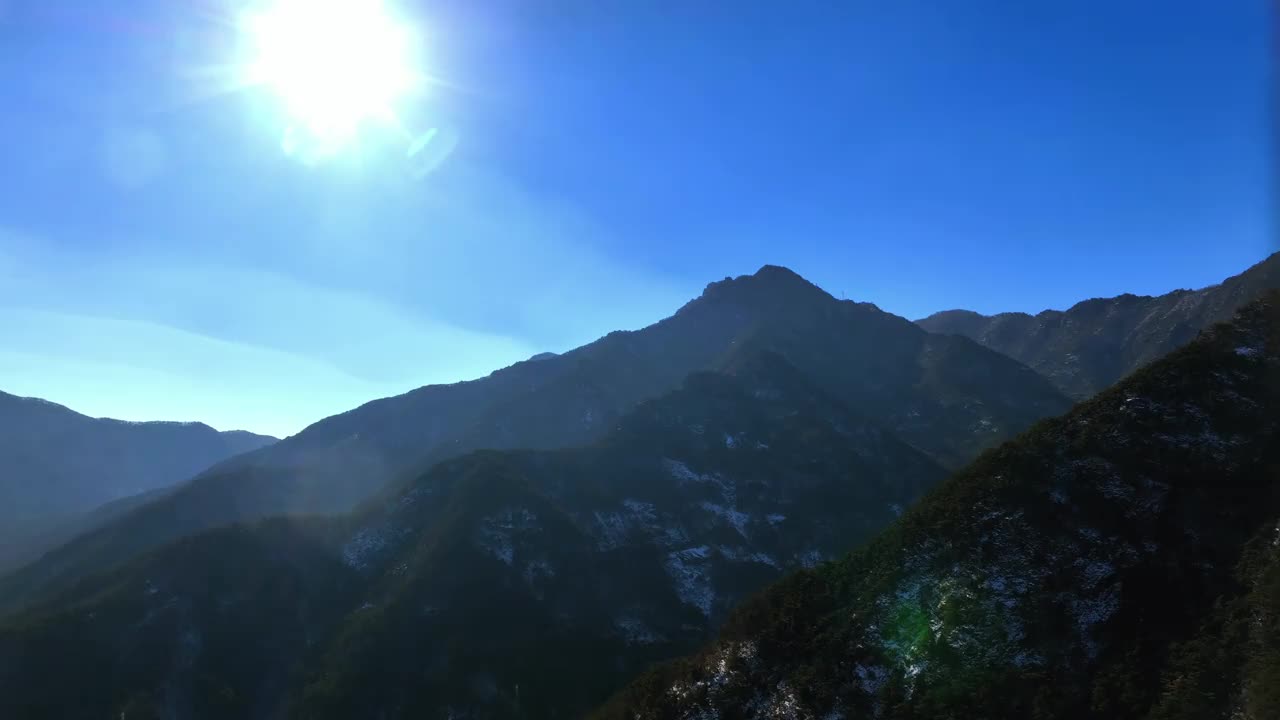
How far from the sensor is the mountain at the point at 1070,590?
38.2 meters

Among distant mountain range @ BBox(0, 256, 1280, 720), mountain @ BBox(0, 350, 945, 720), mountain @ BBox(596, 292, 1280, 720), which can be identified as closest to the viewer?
mountain @ BBox(596, 292, 1280, 720)

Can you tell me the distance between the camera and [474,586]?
103 metres

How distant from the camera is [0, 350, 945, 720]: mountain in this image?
83938 millimetres

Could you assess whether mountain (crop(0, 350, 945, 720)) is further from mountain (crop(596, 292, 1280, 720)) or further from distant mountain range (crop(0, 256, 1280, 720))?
mountain (crop(596, 292, 1280, 720))

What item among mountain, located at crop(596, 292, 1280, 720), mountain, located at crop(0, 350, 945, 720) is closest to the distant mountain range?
mountain, located at crop(596, 292, 1280, 720)

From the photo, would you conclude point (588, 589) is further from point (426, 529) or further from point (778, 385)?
point (778, 385)

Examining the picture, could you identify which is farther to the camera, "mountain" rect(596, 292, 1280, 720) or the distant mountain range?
the distant mountain range

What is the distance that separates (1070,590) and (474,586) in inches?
3373

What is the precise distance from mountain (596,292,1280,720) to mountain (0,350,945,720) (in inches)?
1636

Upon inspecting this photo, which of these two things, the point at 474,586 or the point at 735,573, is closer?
the point at 474,586

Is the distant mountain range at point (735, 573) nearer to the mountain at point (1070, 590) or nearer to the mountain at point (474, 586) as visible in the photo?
the mountain at point (1070, 590)

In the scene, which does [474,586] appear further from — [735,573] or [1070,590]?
[1070,590]

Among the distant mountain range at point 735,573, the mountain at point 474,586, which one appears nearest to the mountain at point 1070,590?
the distant mountain range at point 735,573

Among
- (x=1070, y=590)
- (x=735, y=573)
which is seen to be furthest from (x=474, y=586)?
(x=1070, y=590)
